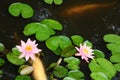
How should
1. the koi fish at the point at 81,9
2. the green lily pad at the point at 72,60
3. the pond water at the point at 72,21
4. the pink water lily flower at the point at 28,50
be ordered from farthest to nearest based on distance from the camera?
the koi fish at the point at 81,9
the pond water at the point at 72,21
the green lily pad at the point at 72,60
the pink water lily flower at the point at 28,50

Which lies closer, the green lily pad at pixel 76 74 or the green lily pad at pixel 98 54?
the green lily pad at pixel 76 74

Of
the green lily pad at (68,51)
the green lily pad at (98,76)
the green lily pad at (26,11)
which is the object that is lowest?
the green lily pad at (98,76)

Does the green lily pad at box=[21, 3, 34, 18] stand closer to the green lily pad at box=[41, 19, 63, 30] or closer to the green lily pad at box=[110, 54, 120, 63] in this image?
the green lily pad at box=[41, 19, 63, 30]

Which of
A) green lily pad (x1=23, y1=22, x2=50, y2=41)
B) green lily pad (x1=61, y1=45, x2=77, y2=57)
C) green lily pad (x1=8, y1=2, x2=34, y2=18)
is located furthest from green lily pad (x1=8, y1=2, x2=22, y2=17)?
green lily pad (x1=61, y1=45, x2=77, y2=57)

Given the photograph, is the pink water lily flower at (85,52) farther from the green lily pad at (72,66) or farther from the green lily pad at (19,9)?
the green lily pad at (19,9)

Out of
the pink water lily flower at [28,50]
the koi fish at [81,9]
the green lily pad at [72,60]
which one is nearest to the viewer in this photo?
the pink water lily flower at [28,50]

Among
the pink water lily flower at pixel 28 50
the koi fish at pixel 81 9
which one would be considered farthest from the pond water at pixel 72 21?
the pink water lily flower at pixel 28 50

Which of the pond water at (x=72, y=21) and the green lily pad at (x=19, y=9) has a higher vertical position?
the green lily pad at (x=19, y=9)

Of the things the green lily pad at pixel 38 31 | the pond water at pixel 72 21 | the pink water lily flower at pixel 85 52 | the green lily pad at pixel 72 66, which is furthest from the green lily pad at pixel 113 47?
the green lily pad at pixel 38 31
